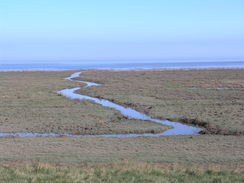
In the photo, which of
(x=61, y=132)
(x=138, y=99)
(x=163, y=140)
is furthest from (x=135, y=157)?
(x=138, y=99)

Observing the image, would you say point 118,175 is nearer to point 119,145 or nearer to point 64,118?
point 119,145

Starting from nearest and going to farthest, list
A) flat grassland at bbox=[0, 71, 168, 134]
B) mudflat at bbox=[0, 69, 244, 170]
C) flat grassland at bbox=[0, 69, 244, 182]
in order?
flat grassland at bbox=[0, 69, 244, 182]
mudflat at bbox=[0, 69, 244, 170]
flat grassland at bbox=[0, 71, 168, 134]

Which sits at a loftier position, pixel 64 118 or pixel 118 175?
pixel 118 175

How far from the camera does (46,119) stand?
94.6 feet

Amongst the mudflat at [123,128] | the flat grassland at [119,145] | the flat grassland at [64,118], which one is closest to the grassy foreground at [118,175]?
the flat grassland at [119,145]

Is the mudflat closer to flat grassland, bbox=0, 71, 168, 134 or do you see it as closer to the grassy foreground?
flat grassland, bbox=0, 71, 168, 134

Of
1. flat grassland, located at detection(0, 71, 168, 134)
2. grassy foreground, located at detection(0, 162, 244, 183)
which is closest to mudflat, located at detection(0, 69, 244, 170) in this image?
flat grassland, located at detection(0, 71, 168, 134)

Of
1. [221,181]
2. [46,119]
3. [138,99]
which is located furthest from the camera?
[138,99]

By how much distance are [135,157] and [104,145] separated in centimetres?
325

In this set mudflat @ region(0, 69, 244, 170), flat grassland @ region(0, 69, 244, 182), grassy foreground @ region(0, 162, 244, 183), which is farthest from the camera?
mudflat @ region(0, 69, 244, 170)

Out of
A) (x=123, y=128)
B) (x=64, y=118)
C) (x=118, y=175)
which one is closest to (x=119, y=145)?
(x=123, y=128)

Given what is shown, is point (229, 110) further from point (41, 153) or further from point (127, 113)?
point (41, 153)

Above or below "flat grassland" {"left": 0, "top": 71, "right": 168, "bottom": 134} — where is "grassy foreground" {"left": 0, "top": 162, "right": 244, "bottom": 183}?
above

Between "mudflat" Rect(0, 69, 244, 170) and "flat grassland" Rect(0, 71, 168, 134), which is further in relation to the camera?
"flat grassland" Rect(0, 71, 168, 134)
